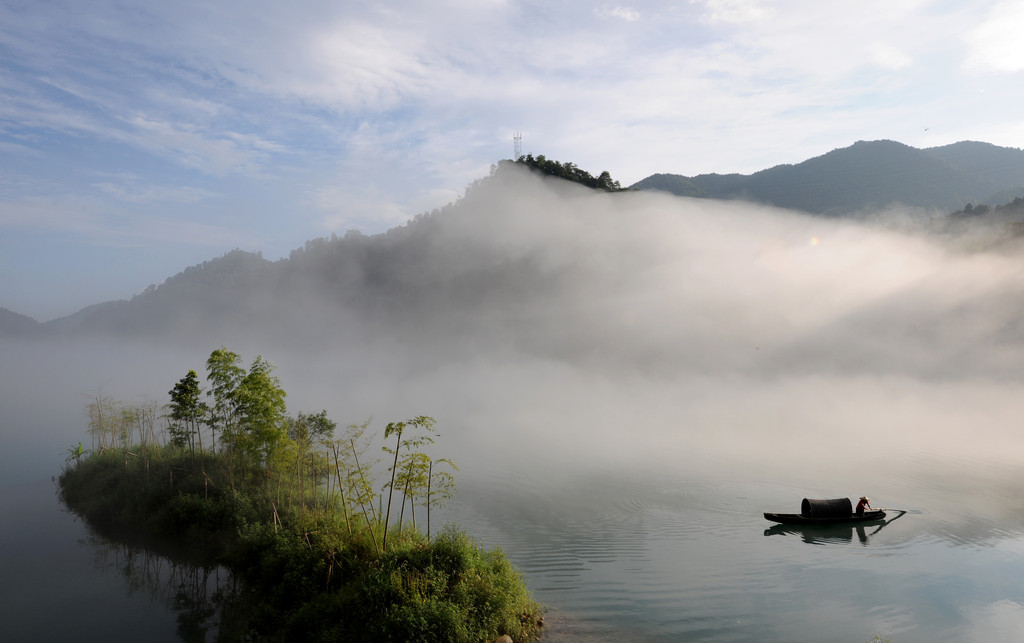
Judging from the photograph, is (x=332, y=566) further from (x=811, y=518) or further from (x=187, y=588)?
(x=811, y=518)

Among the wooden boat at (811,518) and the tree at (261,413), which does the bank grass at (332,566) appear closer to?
the tree at (261,413)

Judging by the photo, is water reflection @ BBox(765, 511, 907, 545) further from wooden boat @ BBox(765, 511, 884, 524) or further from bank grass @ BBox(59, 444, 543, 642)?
bank grass @ BBox(59, 444, 543, 642)

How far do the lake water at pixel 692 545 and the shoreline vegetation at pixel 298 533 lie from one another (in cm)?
136

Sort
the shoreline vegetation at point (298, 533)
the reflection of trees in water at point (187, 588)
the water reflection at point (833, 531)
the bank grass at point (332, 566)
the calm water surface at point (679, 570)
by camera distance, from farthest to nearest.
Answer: the water reflection at point (833, 531) → the calm water surface at point (679, 570) → the reflection of trees in water at point (187, 588) → the shoreline vegetation at point (298, 533) → the bank grass at point (332, 566)

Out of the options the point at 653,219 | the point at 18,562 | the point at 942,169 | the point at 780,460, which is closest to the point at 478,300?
the point at 653,219

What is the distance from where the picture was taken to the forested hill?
140 meters

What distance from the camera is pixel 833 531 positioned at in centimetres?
2739

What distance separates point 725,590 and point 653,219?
118907mm

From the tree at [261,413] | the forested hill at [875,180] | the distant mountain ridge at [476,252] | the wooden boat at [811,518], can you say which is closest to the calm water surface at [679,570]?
the wooden boat at [811,518]

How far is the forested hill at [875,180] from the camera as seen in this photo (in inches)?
5527

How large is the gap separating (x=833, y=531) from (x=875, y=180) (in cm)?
15202

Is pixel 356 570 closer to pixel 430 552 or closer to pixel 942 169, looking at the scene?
pixel 430 552

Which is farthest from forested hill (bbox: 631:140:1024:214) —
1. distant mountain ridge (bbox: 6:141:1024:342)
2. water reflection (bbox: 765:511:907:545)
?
water reflection (bbox: 765:511:907:545)

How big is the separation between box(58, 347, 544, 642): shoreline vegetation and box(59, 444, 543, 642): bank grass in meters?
0.04
